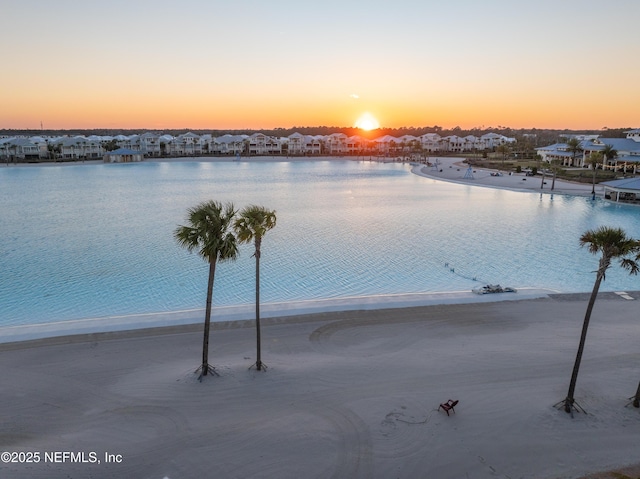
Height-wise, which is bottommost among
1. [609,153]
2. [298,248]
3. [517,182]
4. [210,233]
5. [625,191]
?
[298,248]

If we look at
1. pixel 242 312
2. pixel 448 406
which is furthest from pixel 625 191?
pixel 448 406

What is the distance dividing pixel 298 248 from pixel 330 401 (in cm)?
1858

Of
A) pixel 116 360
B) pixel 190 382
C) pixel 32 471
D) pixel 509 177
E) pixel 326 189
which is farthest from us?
pixel 509 177

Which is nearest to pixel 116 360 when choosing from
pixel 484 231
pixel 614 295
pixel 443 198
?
pixel 614 295

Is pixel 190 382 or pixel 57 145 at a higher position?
pixel 57 145

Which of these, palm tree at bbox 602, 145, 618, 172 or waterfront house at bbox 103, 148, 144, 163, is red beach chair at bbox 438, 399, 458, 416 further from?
waterfront house at bbox 103, 148, 144, 163

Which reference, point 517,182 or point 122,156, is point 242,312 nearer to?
point 517,182

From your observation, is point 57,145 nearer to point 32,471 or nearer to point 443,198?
point 443,198

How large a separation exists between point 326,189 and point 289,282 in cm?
3885

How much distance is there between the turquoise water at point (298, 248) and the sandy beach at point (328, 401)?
4997mm

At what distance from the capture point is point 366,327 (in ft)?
52.2

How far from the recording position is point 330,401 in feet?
35.8

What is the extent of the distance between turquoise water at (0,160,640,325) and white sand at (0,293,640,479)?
17.1 feet

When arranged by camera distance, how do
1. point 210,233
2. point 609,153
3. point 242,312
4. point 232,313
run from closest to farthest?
point 210,233 → point 232,313 → point 242,312 → point 609,153
